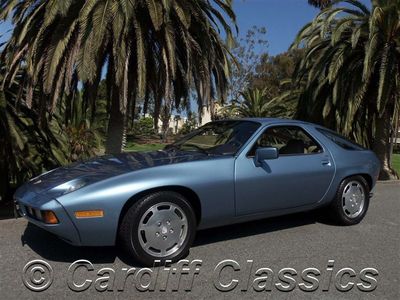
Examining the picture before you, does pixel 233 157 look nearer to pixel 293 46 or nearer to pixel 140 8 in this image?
pixel 140 8

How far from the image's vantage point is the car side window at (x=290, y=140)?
5.64 m

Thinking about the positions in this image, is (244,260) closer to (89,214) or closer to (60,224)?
(89,214)

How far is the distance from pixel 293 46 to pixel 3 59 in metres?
7.36

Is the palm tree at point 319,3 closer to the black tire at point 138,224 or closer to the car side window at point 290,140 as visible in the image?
the car side window at point 290,140

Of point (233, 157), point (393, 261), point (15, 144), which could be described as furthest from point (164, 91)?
point (393, 261)

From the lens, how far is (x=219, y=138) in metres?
5.57

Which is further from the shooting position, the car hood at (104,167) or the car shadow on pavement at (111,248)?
the car shadow on pavement at (111,248)

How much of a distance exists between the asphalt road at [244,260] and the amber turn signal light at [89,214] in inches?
20.8

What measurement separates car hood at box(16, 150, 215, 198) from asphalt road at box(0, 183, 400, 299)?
697 mm

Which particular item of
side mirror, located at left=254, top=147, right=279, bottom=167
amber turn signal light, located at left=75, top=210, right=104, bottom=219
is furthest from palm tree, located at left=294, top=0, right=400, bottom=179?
amber turn signal light, located at left=75, top=210, right=104, bottom=219

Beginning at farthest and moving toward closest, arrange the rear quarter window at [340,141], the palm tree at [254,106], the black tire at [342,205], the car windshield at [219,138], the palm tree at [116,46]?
the palm tree at [254,106]
the palm tree at [116,46]
the rear quarter window at [340,141]
the black tire at [342,205]
the car windshield at [219,138]

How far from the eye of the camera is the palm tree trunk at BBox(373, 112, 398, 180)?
11.8 meters

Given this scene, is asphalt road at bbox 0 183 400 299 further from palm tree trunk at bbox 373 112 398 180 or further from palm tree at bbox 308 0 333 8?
palm tree at bbox 308 0 333 8

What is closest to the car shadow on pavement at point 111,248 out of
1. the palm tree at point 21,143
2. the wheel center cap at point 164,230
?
the wheel center cap at point 164,230
